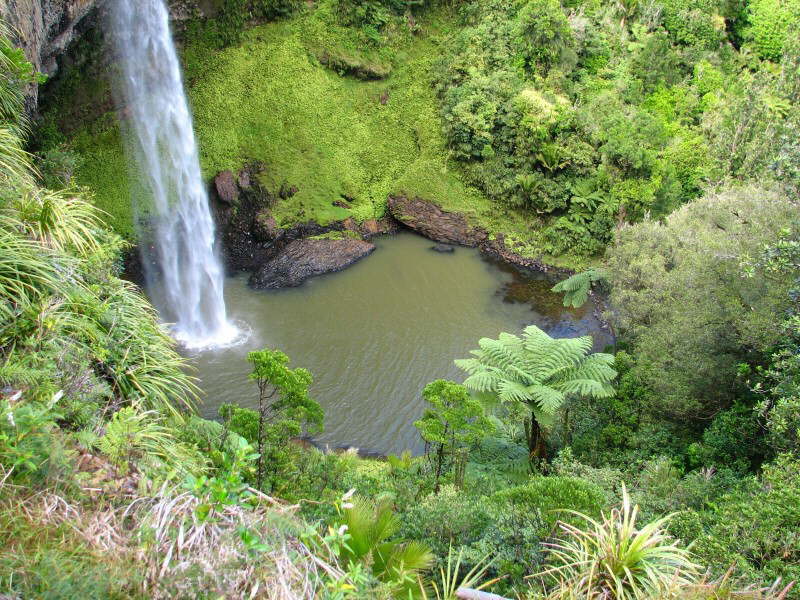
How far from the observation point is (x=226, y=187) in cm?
1700

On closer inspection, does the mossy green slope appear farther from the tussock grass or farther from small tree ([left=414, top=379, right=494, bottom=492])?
the tussock grass

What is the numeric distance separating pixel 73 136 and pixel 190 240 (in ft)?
15.2

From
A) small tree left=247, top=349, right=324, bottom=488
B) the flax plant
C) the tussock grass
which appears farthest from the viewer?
small tree left=247, top=349, right=324, bottom=488

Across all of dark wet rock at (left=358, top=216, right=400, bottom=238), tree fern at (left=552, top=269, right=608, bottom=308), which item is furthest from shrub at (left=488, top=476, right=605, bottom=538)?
dark wet rock at (left=358, top=216, right=400, bottom=238)

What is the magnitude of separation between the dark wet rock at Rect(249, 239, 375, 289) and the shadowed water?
0.92ft

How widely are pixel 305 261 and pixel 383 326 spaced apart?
3.39 metres

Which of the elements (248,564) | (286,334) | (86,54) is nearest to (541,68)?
(286,334)

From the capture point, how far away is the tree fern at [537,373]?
329 inches

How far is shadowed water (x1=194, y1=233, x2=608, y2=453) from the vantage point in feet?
38.3

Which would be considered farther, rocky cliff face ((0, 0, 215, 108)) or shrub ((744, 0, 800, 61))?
shrub ((744, 0, 800, 61))

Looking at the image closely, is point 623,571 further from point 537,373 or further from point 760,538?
point 537,373

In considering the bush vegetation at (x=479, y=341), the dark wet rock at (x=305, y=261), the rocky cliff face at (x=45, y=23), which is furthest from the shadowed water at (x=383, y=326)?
the rocky cliff face at (x=45, y=23)

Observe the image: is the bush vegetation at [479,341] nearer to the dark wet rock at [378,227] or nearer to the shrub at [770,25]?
the shrub at [770,25]

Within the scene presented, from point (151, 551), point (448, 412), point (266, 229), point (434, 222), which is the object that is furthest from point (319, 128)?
point (151, 551)
